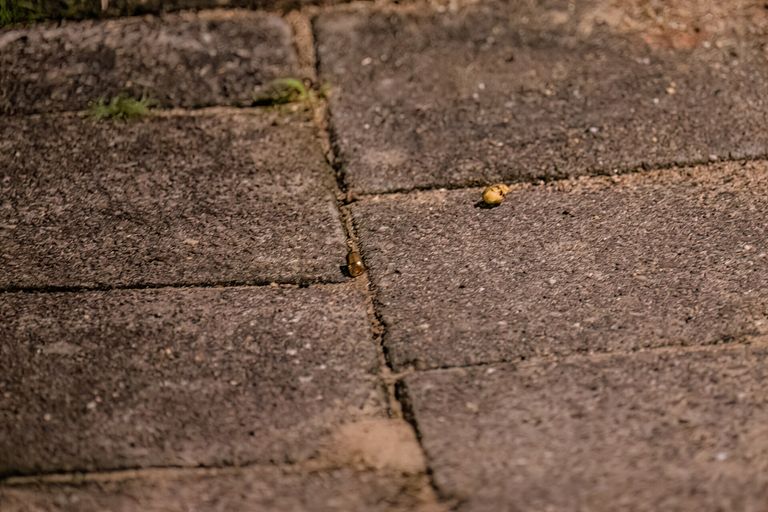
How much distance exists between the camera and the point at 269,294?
6.80 feet

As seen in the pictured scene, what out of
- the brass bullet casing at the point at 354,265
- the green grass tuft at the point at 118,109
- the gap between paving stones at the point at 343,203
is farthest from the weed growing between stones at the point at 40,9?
the brass bullet casing at the point at 354,265

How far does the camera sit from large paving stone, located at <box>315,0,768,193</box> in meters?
2.44

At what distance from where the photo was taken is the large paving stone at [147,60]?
8.66 ft

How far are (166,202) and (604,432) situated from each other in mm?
1223

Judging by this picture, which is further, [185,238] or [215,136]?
[215,136]

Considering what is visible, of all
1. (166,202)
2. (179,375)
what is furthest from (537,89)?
(179,375)

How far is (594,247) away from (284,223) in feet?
2.48

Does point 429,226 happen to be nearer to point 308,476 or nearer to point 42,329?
point 308,476

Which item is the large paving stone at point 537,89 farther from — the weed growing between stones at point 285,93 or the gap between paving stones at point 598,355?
the gap between paving stones at point 598,355

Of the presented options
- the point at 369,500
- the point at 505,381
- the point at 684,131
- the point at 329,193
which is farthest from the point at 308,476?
the point at 684,131

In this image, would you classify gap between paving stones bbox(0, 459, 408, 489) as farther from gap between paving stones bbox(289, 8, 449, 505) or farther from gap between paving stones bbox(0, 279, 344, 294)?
gap between paving stones bbox(0, 279, 344, 294)

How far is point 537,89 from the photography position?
2.64 m

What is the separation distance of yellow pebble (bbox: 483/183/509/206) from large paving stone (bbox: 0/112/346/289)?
38 cm

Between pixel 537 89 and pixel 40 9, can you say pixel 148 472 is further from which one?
pixel 40 9
